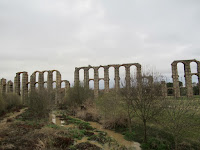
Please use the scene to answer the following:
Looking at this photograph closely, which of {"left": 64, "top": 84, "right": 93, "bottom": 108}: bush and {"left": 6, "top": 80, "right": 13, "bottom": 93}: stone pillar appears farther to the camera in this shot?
{"left": 6, "top": 80, "right": 13, "bottom": 93}: stone pillar

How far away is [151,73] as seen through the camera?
8586mm

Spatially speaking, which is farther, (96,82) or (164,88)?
(96,82)

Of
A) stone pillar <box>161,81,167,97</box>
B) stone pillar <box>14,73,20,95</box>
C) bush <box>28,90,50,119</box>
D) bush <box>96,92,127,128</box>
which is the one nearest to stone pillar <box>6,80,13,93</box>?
stone pillar <box>14,73,20,95</box>

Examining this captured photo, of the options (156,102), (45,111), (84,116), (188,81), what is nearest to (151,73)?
(156,102)

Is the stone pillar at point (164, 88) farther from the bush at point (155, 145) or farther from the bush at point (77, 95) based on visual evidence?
the bush at point (77, 95)

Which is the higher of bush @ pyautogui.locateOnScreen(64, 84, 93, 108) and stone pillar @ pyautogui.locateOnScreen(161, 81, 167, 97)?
stone pillar @ pyautogui.locateOnScreen(161, 81, 167, 97)

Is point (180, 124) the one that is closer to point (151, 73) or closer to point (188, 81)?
point (151, 73)

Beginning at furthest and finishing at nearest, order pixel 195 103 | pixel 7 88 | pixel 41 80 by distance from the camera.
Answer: pixel 7 88 < pixel 41 80 < pixel 195 103

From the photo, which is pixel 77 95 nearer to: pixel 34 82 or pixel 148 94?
pixel 148 94

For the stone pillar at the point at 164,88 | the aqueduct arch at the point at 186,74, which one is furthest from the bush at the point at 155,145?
the aqueduct arch at the point at 186,74

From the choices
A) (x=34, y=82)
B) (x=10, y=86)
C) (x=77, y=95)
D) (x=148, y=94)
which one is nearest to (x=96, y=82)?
(x=77, y=95)

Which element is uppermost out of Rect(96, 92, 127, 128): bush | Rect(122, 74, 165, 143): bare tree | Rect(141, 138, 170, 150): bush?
Rect(122, 74, 165, 143): bare tree

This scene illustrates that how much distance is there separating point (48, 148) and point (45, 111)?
366 inches

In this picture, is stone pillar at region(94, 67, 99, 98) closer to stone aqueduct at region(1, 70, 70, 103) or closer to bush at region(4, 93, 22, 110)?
stone aqueduct at region(1, 70, 70, 103)
